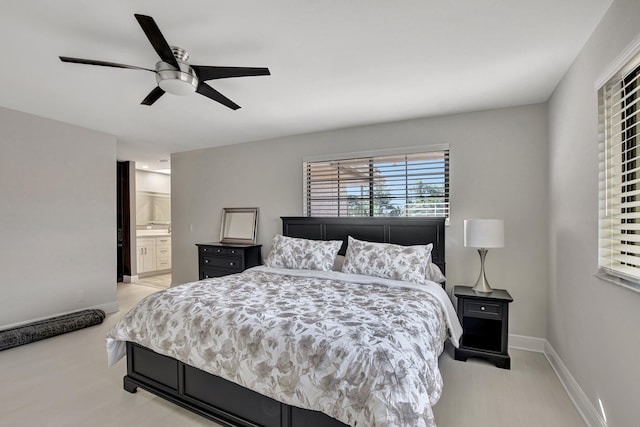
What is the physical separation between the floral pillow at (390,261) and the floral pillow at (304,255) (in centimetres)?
23

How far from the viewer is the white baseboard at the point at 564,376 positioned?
186 cm

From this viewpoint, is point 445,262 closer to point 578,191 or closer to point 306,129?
point 578,191

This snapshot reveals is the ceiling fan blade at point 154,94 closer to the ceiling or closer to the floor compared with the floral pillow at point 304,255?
closer to the ceiling

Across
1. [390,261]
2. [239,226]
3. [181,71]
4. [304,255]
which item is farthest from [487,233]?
[239,226]

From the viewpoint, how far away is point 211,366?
5.82 feet

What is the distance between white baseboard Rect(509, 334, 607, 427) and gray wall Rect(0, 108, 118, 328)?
5.14m

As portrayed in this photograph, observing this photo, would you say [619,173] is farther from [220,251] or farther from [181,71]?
[220,251]

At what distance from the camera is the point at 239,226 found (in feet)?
15.2

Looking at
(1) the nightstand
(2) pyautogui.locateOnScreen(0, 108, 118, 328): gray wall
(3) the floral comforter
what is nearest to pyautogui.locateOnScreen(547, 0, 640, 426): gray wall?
(1) the nightstand

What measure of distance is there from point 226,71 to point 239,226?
9.90 feet

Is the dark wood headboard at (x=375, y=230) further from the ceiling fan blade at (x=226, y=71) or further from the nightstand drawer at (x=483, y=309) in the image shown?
the ceiling fan blade at (x=226, y=71)

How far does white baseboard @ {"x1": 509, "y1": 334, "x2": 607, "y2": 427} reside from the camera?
1.86 m

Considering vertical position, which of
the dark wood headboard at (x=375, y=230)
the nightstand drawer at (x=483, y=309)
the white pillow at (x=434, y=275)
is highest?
the dark wood headboard at (x=375, y=230)

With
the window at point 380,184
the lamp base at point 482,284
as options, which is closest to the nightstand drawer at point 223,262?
the window at point 380,184
